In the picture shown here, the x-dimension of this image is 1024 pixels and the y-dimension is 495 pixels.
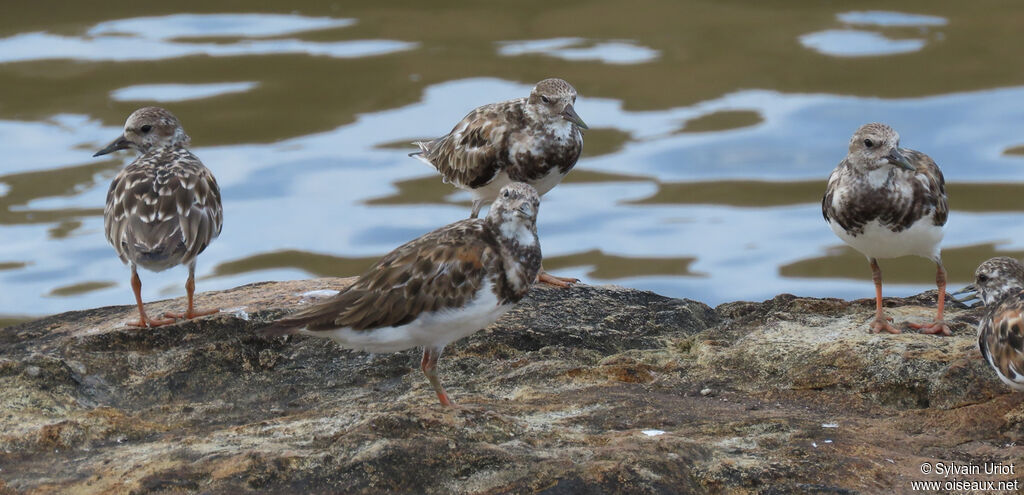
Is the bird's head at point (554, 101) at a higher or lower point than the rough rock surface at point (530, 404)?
higher

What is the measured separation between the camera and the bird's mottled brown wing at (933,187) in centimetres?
665

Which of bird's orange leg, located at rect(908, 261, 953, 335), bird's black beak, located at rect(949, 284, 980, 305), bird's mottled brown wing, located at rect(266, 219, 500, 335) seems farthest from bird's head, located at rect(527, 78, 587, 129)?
bird's mottled brown wing, located at rect(266, 219, 500, 335)

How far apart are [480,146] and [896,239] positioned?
2.36 m

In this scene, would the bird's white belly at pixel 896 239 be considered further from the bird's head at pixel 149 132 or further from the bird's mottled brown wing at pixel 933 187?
the bird's head at pixel 149 132

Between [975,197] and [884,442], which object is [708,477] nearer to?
[884,442]

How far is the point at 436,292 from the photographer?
205 inches

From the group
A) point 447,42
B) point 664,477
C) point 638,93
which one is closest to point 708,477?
point 664,477

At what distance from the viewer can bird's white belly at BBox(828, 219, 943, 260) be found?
6691mm

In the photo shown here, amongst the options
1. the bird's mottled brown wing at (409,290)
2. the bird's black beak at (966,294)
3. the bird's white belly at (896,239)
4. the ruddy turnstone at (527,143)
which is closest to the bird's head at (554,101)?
the ruddy turnstone at (527,143)

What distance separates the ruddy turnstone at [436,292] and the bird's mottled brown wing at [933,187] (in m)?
2.26

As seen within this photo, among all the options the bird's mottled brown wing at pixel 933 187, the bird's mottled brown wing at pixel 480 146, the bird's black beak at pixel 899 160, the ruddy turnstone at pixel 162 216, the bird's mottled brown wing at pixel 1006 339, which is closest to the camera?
the bird's mottled brown wing at pixel 1006 339

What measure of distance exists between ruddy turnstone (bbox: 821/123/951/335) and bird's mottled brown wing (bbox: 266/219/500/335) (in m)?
2.18

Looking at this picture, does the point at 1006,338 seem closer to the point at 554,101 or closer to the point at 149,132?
the point at 554,101

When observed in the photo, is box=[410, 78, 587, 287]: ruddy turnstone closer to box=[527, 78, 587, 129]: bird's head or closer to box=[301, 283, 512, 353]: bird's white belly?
box=[527, 78, 587, 129]: bird's head
